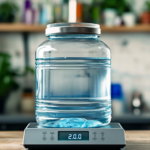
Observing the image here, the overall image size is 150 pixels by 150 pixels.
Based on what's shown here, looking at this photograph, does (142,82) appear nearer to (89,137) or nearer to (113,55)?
(113,55)

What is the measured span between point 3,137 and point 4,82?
1.86 meters

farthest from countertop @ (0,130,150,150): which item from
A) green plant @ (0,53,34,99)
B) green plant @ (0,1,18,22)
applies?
green plant @ (0,1,18,22)

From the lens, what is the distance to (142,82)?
3.24 m

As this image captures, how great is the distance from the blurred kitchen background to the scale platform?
2064 mm

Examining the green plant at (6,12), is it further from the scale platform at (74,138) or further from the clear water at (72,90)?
the scale platform at (74,138)

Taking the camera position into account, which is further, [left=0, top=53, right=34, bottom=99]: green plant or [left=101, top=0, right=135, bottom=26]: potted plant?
[left=101, top=0, right=135, bottom=26]: potted plant

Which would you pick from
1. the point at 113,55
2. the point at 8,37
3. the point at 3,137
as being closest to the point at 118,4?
the point at 113,55

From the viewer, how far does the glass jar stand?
3.24 ft

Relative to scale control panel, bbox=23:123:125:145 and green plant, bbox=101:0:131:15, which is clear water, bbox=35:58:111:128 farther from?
green plant, bbox=101:0:131:15

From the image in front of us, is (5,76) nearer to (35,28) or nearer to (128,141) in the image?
(35,28)

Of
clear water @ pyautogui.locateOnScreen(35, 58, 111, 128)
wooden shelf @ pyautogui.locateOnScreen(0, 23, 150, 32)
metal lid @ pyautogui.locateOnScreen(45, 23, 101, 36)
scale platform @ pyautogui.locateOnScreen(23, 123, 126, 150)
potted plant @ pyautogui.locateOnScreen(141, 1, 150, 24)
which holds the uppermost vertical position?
potted plant @ pyautogui.locateOnScreen(141, 1, 150, 24)

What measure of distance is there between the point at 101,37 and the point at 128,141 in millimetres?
2380

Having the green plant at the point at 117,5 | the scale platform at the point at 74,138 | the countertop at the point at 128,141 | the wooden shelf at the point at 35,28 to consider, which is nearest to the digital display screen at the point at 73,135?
the scale platform at the point at 74,138

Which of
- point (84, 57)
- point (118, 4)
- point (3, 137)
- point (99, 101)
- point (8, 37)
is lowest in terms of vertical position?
point (3, 137)
